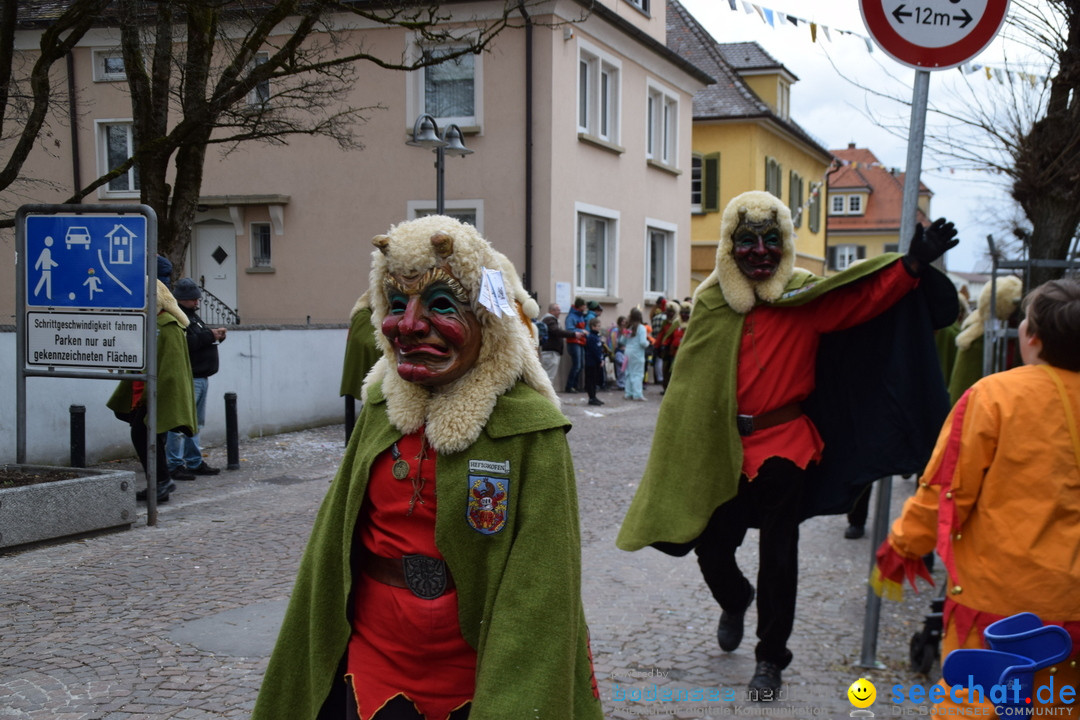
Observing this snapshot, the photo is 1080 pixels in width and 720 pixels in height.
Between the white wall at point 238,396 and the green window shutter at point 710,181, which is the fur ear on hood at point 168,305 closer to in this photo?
the white wall at point 238,396

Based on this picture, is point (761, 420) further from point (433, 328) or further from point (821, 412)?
point (433, 328)

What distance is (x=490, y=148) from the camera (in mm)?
18422

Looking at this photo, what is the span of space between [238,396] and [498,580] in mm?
10133

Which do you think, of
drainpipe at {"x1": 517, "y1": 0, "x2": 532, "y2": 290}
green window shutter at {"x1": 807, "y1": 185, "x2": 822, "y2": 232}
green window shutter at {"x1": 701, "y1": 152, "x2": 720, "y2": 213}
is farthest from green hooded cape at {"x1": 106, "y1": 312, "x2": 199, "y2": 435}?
green window shutter at {"x1": 807, "y1": 185, "x2": 822, "y2": 232}

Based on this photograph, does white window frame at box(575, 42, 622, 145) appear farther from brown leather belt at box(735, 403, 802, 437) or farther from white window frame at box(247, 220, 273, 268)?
brown leather belt at box(735, 403, 802, 437)

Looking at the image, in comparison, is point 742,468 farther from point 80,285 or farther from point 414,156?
point 414,156

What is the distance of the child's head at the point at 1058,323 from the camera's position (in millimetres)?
2996

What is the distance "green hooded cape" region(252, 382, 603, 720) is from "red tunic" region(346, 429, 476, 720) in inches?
2.1

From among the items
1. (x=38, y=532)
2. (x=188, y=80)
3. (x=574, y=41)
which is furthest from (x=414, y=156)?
(x=38, y=532)

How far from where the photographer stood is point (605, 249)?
21.1m

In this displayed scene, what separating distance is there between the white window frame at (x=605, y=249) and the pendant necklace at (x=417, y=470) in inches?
658

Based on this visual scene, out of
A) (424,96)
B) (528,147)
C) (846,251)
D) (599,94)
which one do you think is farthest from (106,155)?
(846,251)

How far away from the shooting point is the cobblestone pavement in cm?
430

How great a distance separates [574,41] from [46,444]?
1261cm
